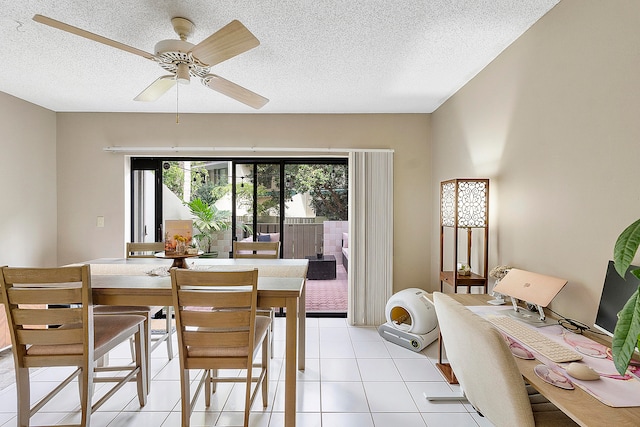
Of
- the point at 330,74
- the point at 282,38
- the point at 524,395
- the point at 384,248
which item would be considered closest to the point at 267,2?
the point at 282,38

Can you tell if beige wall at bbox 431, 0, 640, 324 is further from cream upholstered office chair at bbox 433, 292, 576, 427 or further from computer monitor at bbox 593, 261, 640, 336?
cream upholstered office chair at bbox 433, 292, 576, 427

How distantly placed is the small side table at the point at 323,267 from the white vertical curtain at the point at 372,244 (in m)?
0.45

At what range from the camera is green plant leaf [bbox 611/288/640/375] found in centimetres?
75

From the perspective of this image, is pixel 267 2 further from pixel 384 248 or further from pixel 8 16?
pixel 384 248

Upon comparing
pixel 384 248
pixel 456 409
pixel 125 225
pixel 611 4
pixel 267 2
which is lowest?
pixel 456 409

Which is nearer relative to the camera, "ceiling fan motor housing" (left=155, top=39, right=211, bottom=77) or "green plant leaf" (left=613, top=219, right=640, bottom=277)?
"green plant leaf" (left=613, top=219, right=640, bottom=277)

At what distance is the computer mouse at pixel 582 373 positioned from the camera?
3.73 ft

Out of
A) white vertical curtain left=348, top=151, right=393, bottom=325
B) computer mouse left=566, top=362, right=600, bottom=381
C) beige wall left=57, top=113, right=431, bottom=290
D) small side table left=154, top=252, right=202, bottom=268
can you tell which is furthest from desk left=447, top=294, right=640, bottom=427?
beige wall left=57, top=113, right=431, bottom=290

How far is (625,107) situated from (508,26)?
3.03 ft

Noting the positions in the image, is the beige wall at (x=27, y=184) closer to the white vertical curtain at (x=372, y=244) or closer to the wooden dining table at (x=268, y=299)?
the wooden dining table at (x=268, y=299)

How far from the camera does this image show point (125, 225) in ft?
12.3

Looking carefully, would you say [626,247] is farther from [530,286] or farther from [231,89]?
[231,89]

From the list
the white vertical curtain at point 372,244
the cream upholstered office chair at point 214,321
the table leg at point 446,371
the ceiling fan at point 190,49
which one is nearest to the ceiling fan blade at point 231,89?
the ceiling fan at point 190,49

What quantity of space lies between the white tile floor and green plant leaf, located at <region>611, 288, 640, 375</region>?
1.54 meters
